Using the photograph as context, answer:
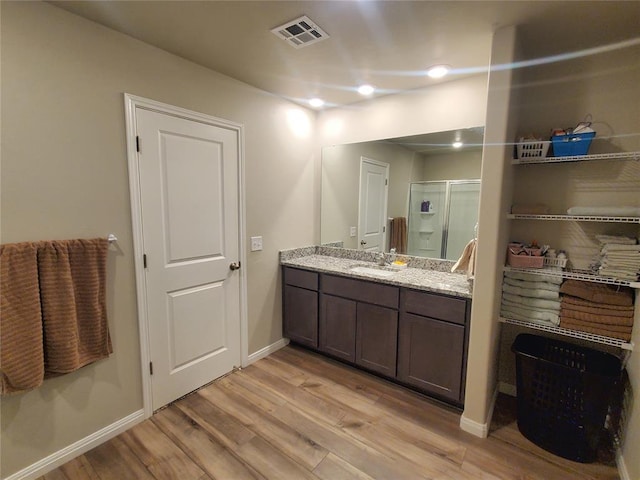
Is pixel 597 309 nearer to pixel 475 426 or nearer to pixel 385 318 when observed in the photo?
pixel 475 426

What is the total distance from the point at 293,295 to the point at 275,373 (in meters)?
0.71

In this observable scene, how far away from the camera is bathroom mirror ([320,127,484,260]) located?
7.86 ft

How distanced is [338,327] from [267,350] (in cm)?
79

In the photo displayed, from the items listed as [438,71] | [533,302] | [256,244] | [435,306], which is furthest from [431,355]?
[438,71]

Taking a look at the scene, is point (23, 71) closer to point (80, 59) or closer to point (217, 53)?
point (80, 59)

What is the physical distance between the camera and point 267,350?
2.90m

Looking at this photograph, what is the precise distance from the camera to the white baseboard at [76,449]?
5.12ft

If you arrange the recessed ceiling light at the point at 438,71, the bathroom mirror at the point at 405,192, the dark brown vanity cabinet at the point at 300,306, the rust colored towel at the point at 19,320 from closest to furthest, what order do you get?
the rust colored towel at the point at 19,320 < the recessed ceiling light at the point at 438,71 < the bathroom mirror at the point at 405,192 < the dark brown vanity cabinet at the point at 300,306

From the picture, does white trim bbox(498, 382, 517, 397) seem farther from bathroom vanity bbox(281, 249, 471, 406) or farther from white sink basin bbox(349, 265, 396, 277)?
white sink basin bbox(349, 265, 396, 277)

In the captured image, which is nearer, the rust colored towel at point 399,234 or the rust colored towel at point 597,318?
the rust colored towel at point 597,318

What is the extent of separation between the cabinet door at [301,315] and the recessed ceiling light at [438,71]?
2.00m

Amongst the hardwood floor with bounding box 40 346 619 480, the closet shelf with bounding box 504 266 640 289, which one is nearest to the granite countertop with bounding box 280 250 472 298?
the closet shelf with bounding box 504 266 640 289

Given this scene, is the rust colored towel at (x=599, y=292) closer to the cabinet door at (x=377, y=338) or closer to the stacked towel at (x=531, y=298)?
the stacked towel at (x=531, y=298)

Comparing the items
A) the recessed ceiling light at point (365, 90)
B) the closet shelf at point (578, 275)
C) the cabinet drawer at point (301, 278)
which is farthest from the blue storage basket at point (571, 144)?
the cabinet drawer at point (301, 278)
